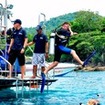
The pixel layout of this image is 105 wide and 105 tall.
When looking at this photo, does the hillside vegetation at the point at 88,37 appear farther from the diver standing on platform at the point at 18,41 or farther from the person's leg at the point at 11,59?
the diver standing on platform at the point at 18,41

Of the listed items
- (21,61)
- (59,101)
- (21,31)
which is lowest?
(59,101)

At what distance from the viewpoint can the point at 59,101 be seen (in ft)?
55.0

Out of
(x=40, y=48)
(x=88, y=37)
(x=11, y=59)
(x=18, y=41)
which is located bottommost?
(x=11, y=59)

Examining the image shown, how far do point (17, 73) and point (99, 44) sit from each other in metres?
61.3

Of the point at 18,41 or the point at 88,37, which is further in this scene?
the point at 88,37

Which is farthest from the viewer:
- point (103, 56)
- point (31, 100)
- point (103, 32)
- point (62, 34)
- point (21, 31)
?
point (103, 32)

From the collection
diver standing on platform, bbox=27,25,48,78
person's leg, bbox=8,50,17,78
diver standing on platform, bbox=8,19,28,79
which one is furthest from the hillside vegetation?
diver standing on platform, bbox=8,19,28,79

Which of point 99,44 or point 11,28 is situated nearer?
point 11,28

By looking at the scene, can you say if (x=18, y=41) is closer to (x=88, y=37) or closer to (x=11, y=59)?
(x=11, y=59)

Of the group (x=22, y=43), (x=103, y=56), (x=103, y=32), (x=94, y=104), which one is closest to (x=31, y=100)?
(x=22, y=43)

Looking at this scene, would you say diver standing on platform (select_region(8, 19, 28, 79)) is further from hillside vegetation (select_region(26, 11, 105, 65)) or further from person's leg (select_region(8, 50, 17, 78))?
hillside vegetation (select_region(26, 11, 105, 65))

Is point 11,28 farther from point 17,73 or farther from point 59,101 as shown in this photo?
point 59,101

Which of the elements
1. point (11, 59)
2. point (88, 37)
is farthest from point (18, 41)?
point (88, 37)

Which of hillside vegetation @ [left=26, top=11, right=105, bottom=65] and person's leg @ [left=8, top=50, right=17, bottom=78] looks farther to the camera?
hillside vegetation @ [left=26, top=11, right=105, bottom=65]
